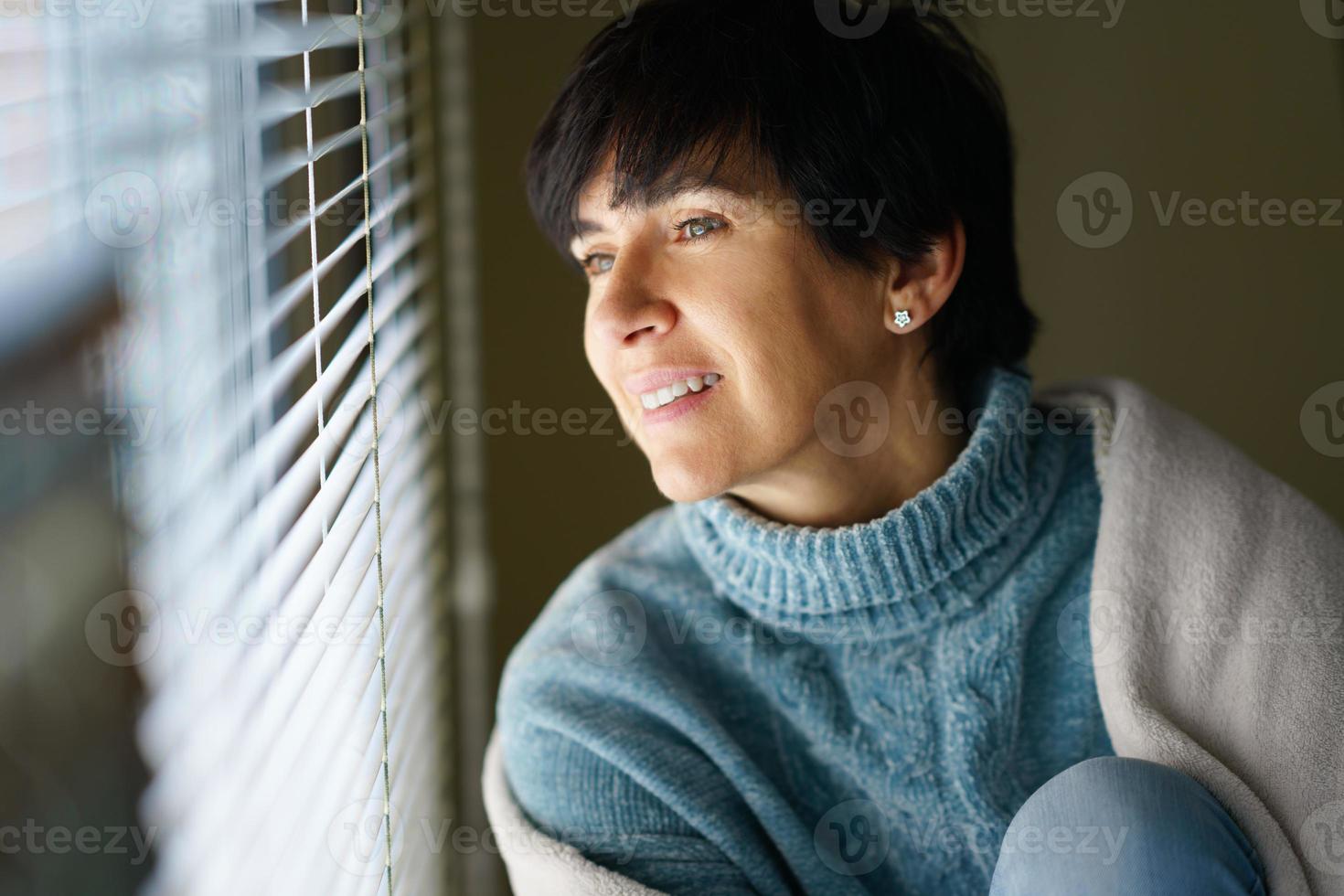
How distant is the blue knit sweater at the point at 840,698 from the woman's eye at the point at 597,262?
0.26m

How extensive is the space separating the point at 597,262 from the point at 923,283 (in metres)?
0.33

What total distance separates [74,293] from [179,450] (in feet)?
0.43

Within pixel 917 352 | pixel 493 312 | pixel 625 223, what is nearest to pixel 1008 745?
pixel 917 352

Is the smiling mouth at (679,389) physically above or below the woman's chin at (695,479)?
above

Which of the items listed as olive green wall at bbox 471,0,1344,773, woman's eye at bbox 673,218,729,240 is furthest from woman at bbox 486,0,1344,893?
olive green wall at bbox 471,0,1344,773

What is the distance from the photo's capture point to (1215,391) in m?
1.85

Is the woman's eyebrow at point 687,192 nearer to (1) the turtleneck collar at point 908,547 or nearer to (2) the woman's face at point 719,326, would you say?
(2) the woman's face at point 719,326

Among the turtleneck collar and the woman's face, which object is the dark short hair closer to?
the woman's face

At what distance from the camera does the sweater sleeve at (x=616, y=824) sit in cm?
101

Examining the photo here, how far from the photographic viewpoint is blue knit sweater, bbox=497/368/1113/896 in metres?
1.06

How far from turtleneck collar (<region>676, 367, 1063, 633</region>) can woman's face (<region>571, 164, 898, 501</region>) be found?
0.08 meters

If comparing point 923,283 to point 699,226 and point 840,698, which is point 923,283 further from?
point 840,698

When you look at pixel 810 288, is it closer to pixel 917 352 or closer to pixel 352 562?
pixel 917 352

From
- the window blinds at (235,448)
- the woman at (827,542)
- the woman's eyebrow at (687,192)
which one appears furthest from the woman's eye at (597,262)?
the window blinds at (235,448)
